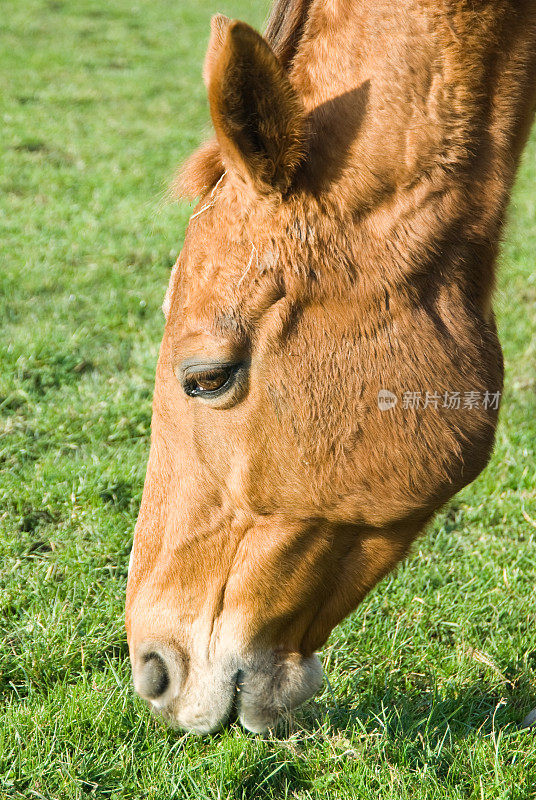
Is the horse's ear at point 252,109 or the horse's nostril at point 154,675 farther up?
the horse's ear at point 252,109

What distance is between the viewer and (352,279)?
195 centimetres

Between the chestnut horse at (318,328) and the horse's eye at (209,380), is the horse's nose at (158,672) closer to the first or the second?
the chestnut horse at (318,328)

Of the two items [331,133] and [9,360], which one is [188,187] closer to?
[331,133]

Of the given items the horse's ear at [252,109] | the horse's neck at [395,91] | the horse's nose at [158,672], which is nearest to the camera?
the horse's ear at [252,109]

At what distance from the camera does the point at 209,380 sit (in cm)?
199

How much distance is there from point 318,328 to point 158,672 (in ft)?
3.52

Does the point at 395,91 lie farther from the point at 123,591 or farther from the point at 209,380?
the point at 123,591

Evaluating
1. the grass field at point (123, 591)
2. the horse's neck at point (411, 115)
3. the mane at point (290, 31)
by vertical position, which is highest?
the mane at point (290, 31)

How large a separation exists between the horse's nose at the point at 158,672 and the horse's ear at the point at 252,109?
50.4 inches

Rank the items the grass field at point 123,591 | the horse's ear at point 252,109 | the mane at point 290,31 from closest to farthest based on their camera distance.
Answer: the horse's ear at point 252,109
the mane at point 290,31
the grass field at point 123,591

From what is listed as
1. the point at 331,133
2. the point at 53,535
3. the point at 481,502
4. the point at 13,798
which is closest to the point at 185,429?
the point at 331,133

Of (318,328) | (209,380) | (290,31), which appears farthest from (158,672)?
(290,31)

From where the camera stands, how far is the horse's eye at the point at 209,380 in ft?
6.47

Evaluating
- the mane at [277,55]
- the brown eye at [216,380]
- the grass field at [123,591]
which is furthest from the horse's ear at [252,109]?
the grass field at [123,591]
